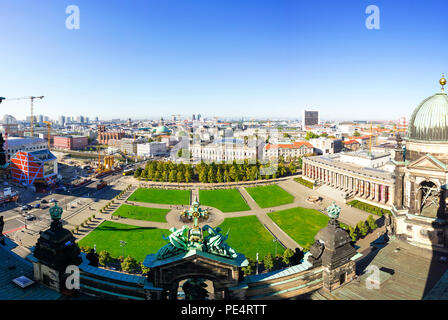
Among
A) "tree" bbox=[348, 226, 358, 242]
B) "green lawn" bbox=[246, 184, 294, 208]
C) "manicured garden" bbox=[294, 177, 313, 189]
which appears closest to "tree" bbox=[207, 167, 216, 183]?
"green lawn" bbox=[246, 184, 294, 208]

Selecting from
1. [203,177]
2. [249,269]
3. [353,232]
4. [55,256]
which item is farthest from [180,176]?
[55,256]

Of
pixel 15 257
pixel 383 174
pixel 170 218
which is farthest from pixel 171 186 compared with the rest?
pixel 15 257

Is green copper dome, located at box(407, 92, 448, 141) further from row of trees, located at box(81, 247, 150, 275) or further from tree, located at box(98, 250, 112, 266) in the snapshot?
tree, located at box(98, 250, 112, 266)

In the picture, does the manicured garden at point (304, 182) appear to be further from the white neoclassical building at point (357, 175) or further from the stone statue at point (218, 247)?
the stone statue at point (218, 247)

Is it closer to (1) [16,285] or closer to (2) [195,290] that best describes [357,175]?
(2) [195,290]

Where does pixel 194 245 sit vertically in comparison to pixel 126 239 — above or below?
Answer: above

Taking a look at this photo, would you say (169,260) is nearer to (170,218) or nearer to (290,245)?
(290,245)
